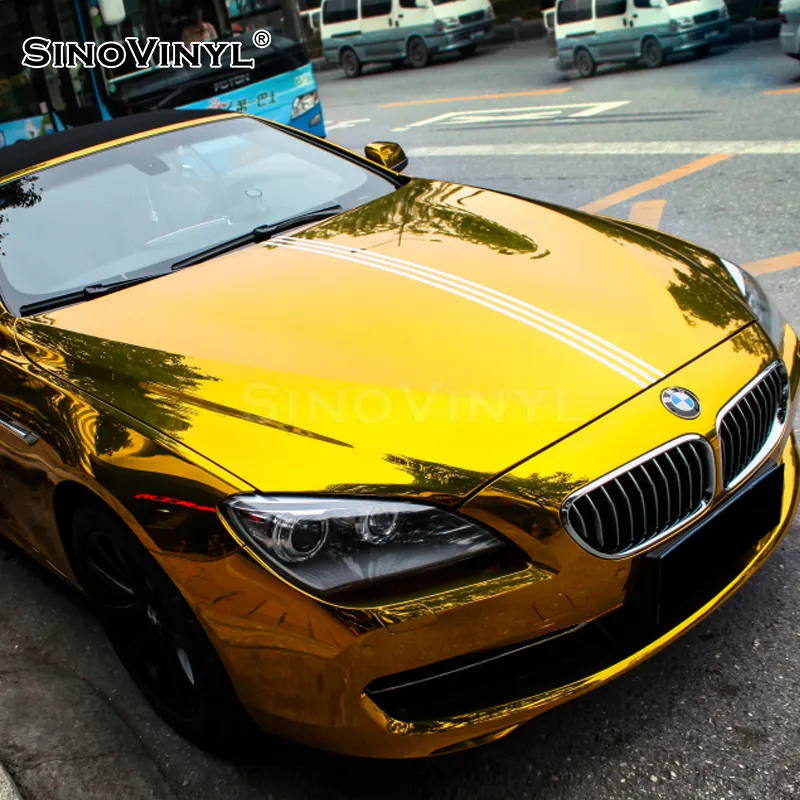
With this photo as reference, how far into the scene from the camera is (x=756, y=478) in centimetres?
263

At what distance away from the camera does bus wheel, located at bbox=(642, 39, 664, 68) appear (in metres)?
15.6

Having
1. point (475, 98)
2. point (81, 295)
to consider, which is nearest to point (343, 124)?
point (475, 98)

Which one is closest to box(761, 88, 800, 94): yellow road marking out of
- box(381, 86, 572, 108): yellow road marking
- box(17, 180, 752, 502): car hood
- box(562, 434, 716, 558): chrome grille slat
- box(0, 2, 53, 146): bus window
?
box(381, 86, 572, 108): yellow road marking

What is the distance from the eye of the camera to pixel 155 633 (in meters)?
2.83

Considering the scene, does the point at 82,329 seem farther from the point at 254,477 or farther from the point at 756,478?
the point at 756,478

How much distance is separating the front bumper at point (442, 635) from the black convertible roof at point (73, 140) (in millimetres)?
2215

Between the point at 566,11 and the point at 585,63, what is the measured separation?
0.85 meters

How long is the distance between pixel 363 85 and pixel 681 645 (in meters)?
20.1

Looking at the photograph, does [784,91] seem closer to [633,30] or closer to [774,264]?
[633,30]

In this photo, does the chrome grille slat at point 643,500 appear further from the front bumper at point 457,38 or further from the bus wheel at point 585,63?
the front bumper at point 457,38

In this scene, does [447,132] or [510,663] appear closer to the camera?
[510,663]

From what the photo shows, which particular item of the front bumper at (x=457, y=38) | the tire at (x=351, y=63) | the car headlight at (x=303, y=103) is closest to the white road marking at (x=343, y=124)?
the car headlight at (x=303, y=103)

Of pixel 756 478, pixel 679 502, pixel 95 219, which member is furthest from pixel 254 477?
pixel 95 219

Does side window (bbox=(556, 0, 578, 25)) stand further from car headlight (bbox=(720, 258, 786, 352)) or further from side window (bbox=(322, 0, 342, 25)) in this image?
car headlight (bbox=(720, 258, 786, 352))
